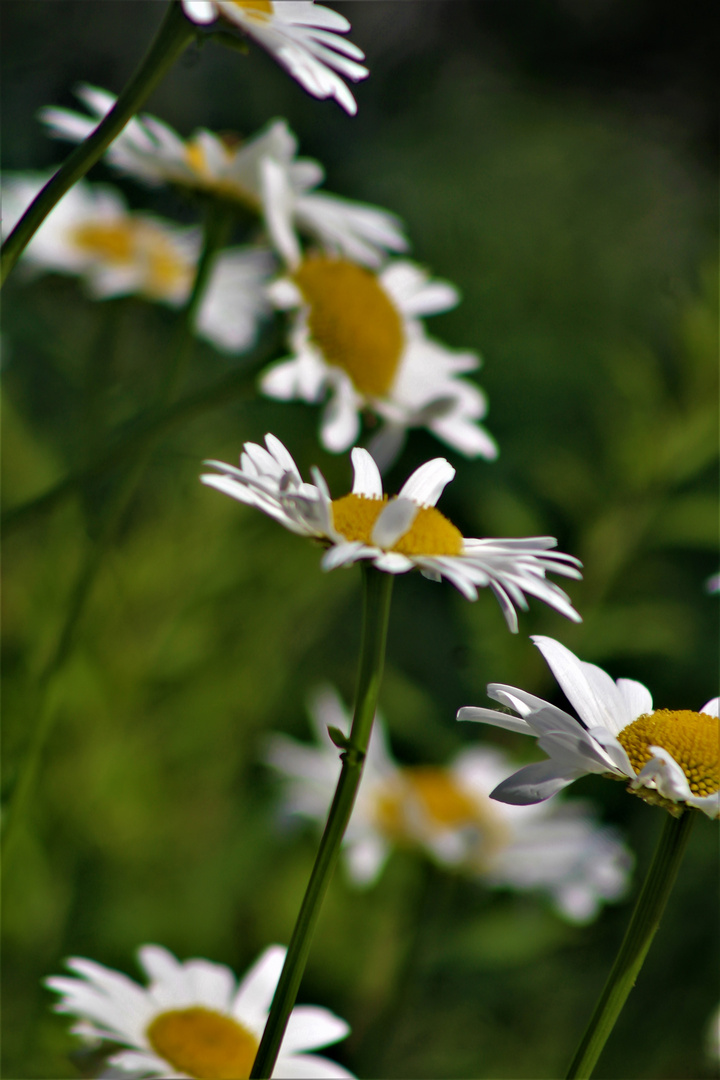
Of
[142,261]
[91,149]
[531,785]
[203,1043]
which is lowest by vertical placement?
[203,1043]

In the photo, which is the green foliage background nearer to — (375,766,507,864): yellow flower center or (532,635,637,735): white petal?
(375,766,507,864): yellow flower center

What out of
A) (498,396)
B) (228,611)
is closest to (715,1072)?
(228,611)

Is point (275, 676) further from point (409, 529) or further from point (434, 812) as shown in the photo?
point (409, 529)

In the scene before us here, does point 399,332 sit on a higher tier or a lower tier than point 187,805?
higher

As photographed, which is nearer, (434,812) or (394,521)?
(394,521)

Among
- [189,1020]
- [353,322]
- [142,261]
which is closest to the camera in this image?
[189,1020]

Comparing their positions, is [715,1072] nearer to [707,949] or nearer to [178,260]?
[707,949]

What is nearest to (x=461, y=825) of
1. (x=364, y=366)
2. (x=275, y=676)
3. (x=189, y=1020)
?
(x=275, y=676)
